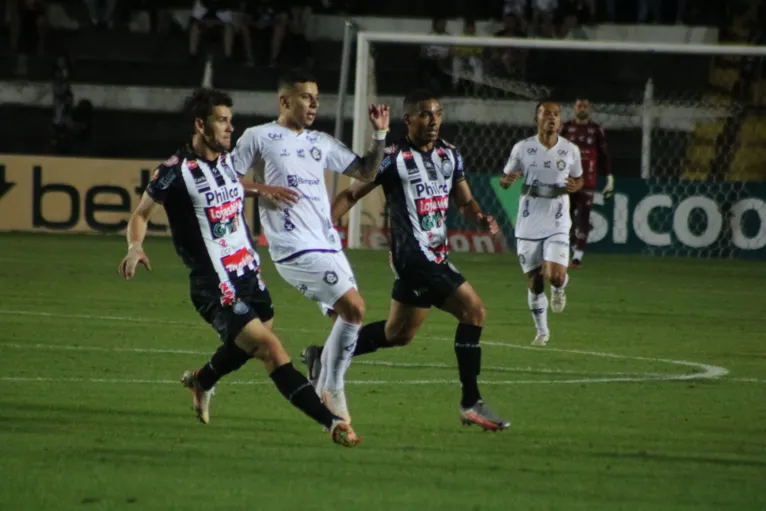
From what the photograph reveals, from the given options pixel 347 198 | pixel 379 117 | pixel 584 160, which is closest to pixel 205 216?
pixel 379 117

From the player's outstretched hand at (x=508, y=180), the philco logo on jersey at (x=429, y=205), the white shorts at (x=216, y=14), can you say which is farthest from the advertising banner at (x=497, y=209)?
the philco logo on jersey at (x=429, y=205)

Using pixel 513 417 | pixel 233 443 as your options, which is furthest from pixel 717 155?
pixel 233 443

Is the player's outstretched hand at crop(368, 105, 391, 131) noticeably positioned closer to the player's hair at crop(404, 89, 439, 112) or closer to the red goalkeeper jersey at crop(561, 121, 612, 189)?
the player's hair at crop(404, 89, 439, 112)

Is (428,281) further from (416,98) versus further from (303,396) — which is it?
A: (303,396)

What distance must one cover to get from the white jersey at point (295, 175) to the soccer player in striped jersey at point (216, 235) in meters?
0.58

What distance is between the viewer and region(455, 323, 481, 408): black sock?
354 inches

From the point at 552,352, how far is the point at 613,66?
17.2m

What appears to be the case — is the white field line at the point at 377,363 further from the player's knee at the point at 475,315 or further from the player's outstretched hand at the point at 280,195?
the player's outstretched hand at the point at 280,195

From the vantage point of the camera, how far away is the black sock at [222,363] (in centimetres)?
847

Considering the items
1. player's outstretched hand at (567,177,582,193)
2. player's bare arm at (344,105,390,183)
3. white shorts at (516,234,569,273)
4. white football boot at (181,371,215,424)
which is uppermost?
player's bare arm at (344,105,390,183)

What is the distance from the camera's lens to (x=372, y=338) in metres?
9.93

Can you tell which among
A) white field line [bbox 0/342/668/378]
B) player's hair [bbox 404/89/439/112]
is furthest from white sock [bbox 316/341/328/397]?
white field line [bbox 0/342/668/378]

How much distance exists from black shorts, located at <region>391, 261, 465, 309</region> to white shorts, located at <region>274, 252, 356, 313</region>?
535 mm

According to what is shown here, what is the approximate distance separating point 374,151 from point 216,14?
21.7 m
